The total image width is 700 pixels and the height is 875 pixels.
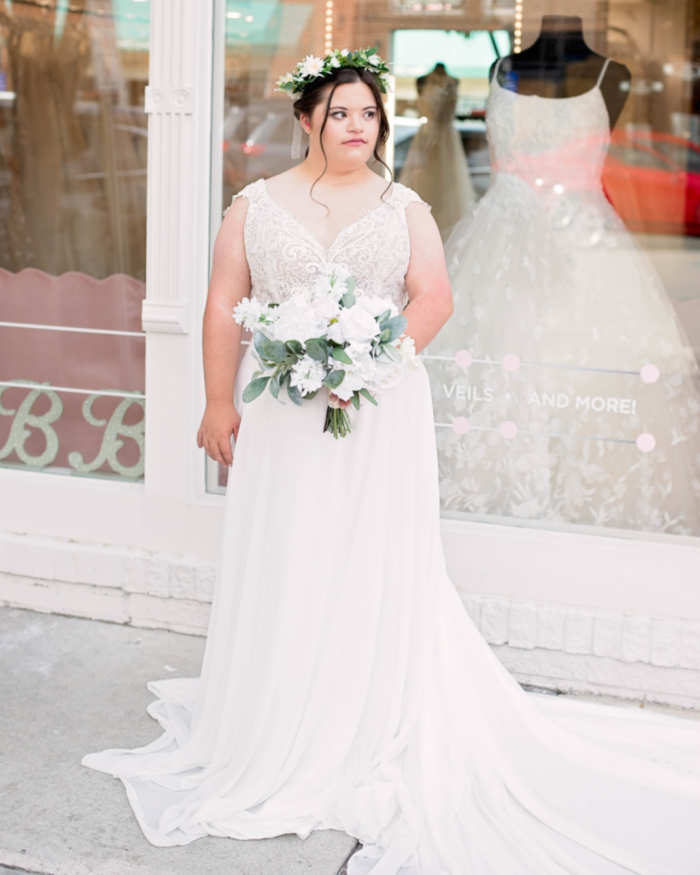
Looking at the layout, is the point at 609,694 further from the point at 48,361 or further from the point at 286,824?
the point at 48,361

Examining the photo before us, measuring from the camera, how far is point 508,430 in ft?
10.9

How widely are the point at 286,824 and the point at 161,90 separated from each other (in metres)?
2.44

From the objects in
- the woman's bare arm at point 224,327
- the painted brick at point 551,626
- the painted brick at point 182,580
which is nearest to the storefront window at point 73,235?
the painted brick at point 182,580

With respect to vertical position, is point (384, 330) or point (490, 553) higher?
point (384, 330)

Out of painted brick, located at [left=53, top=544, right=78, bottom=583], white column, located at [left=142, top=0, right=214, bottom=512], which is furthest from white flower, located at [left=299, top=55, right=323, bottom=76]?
painted brick, located at [left=53, top=544, right=78, bottom=583]

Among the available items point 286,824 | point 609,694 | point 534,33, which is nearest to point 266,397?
point 286,824

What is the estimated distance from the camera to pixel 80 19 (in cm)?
428

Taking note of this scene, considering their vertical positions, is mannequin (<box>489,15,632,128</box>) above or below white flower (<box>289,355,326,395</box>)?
above

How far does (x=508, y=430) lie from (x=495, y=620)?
0.69m

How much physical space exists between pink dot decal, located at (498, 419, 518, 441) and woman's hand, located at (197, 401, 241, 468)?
1253mm

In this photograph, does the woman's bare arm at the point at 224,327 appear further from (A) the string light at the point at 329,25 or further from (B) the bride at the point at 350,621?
(A) the string light at the point at 329,25

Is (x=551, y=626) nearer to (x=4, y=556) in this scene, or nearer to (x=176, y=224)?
(x=176, y=224)

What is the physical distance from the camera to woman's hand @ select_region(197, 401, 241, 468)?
7.83 feet

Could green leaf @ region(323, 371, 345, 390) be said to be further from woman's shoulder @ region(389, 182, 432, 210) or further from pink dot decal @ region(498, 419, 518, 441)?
pink dot decal @ region(498, 419, 518, 441)
